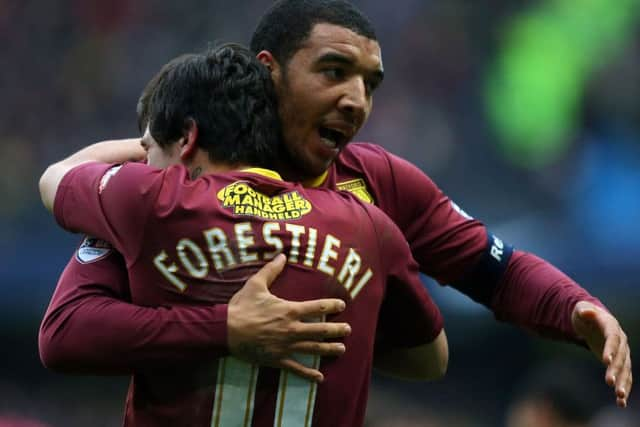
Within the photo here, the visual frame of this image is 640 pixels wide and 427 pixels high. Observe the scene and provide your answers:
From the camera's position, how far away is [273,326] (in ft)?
9.07

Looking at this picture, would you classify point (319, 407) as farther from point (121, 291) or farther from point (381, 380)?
point (381, 380)

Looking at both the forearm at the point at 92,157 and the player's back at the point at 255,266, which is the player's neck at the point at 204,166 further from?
the forearm at the point at 92,157

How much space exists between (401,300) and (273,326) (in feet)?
1.74

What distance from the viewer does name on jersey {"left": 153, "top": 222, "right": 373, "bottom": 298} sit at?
9.21 feet

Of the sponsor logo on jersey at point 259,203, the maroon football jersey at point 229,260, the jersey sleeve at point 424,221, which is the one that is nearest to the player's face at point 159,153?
the maroon football jersey at point 229,260

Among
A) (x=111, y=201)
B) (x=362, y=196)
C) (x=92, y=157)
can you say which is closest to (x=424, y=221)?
(x=362, y=196)

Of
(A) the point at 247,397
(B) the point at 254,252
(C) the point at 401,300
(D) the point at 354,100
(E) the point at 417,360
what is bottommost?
(E) the point at 417,360

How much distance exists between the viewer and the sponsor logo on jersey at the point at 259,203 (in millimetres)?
2838

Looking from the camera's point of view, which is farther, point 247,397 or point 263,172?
point 263,172

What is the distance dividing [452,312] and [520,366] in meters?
0.90

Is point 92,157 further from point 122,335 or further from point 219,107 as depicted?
point 122,335

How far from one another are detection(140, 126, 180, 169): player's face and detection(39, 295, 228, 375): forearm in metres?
0.46

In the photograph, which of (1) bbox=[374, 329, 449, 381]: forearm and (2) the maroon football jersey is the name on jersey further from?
(1) bbox=[374, 329, 449, 381]: forearm

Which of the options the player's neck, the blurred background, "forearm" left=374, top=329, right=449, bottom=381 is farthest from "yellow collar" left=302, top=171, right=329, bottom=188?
the blurred background
